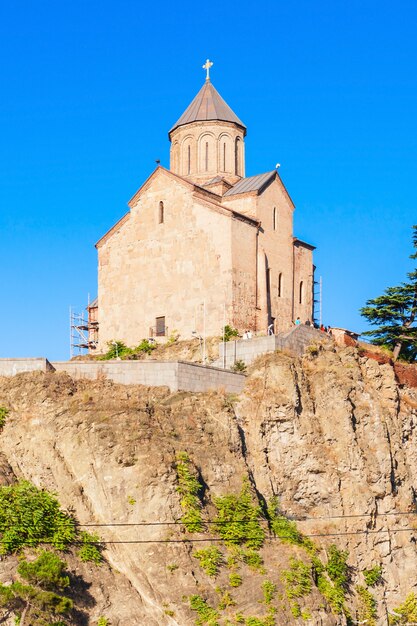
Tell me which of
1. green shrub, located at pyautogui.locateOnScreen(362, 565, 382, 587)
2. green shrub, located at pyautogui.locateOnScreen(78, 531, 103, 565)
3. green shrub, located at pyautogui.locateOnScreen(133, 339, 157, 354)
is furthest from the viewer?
green shrub, located at pyautogui.locateOnScreen(133, 339, 157, 354)

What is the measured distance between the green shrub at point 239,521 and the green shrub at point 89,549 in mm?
3290

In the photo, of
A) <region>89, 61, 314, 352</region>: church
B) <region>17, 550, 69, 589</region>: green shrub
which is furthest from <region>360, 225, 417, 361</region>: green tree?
<region>17, 550, 69, 589</region>: green shrub

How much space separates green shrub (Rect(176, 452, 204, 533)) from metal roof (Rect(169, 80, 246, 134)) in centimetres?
1888

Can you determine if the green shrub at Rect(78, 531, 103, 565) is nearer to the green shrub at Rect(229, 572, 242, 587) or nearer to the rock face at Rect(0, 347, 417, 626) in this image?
the rock face at Rect(0, 347, 417, 626)

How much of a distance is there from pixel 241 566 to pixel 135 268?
1565 cm

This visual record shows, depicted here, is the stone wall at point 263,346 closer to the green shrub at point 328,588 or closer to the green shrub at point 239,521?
the green shrub at point 239,521

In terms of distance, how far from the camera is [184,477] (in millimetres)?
29281

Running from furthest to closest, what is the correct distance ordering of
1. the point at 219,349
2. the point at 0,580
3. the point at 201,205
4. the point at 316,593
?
1. the point at 201,205
2. the point at 219,349
3. the point at 316,593
4. the point at 0,580

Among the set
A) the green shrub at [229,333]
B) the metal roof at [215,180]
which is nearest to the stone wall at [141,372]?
the green shrub at [229,333]

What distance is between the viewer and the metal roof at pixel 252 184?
4178 centimetres

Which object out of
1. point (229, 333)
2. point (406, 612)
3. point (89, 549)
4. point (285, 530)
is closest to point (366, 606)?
point (406, 612)

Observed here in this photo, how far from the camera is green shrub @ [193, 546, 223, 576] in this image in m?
28.3

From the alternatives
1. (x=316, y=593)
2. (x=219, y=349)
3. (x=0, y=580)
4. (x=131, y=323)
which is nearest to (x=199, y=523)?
(x=316, y=593)

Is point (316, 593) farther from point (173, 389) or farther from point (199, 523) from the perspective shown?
point (173, 389)
